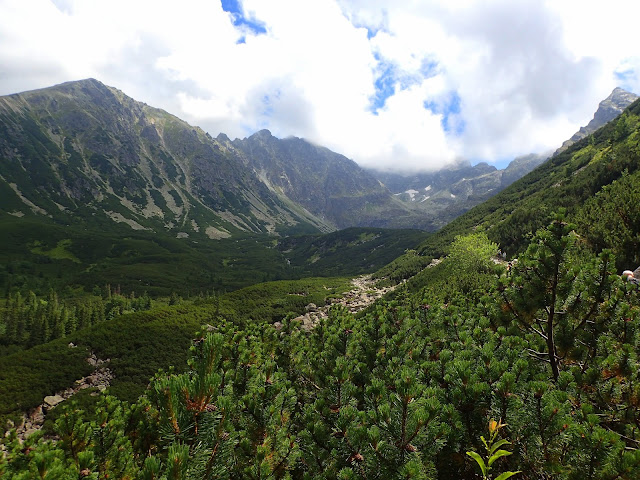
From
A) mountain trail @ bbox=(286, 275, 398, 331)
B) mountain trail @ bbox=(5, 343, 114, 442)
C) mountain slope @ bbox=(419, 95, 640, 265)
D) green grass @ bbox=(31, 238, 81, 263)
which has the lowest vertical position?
mountain trail @ bbox=(286, 275, 398, 331)

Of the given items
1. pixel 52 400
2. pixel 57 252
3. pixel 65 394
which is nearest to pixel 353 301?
pixel 65 394

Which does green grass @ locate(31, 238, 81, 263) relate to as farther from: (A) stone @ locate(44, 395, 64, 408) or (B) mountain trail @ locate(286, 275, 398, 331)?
(B) mountain trail @ locate(286, 275, 398, 331)

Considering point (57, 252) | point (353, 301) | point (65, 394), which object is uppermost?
point (57, 252)

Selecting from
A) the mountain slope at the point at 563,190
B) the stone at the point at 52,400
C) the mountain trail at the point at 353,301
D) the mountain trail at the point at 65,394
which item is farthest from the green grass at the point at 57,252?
the mountain slope at the point at 563,190

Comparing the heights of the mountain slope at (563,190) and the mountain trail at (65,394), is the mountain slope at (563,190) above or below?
above

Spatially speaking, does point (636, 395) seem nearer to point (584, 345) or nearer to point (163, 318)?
point (584, 345)

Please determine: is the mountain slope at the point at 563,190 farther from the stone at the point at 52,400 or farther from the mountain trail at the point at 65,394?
the stone at the point at 52,400

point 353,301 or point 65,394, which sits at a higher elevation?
point 65,394

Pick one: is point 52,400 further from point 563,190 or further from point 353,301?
point 563,190

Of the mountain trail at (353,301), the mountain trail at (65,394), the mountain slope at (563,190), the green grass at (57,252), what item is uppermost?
the green grass at (57,252)

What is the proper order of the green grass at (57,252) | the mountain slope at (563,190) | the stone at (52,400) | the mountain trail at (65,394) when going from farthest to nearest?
the green grass at (57,252)
the mountain slope at (563,190)
the stone at (52,400)
the mountain trail at (65,394)

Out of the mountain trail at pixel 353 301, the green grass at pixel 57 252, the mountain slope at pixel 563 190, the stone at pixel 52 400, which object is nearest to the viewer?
the stone at pixel 52 400

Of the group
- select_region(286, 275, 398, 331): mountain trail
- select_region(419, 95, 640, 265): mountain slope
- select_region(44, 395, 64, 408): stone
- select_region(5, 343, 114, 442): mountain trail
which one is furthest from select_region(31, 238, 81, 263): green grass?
select_region(419, 95, 640, 265): mountain slope

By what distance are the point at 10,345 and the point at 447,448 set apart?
10452cm
